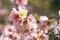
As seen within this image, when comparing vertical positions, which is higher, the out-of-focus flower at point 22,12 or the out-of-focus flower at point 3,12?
the out-of-focus flower at point 3,12

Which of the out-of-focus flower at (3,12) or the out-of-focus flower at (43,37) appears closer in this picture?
the out-of-focus flower at (43,37)

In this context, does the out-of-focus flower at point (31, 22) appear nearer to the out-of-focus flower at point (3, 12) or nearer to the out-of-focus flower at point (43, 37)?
the out-of-focus flower at point (43, 37)

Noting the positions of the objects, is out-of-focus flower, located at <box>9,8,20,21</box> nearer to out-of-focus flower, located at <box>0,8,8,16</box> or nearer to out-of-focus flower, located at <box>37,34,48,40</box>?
out-of-focus flower, located at <box>37,34,48,40</box>

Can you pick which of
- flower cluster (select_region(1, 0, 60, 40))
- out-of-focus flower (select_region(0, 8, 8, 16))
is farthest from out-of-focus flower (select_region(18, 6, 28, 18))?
out-of-focus flower (select_region(0, 8, 8, 16))

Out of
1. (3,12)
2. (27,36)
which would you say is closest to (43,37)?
(27,36)

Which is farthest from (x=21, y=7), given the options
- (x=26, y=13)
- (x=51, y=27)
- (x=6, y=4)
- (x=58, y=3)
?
(x=58, y=3)

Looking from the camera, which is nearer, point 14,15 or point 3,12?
point 14,15

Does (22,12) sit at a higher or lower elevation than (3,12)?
lower

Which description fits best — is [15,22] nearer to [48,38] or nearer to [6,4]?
[48,38]

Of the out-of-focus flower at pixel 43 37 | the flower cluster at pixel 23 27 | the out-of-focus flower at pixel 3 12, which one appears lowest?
the out-of-focus flower at pixel 43 37

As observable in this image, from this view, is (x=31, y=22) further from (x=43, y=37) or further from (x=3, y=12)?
(x=3, y=12)

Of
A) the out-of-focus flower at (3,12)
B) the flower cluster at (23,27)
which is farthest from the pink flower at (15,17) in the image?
the out-of-focus flower at (3,12)
